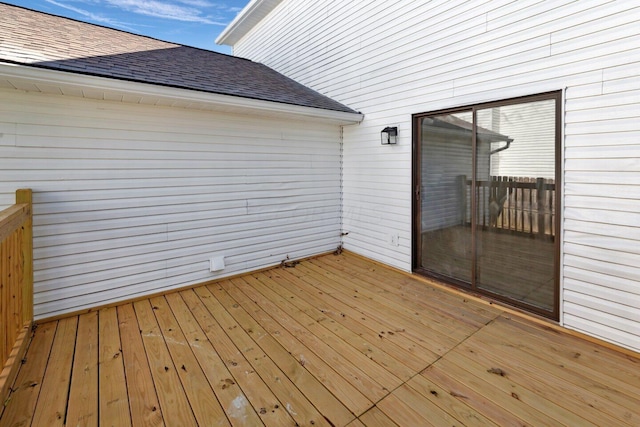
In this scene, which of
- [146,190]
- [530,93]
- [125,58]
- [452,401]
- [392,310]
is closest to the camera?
[452,401]

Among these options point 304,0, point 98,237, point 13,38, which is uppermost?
point 304,0

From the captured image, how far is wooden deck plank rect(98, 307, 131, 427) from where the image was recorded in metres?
1.82

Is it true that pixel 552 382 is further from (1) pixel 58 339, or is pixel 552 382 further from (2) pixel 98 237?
(2) pixel 98 237

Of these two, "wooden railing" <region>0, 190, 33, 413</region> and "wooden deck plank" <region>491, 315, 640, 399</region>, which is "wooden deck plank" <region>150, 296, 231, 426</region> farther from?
"wooden deck plank" <region>491, 315, 640, 399</region>

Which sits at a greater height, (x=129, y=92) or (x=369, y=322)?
(x=129, y=92)

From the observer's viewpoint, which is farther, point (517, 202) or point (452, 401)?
point (517, 202)

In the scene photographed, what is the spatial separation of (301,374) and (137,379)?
1138mm

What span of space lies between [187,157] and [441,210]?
3.16 m

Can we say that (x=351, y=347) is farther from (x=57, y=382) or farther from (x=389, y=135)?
(x=389, y=135)

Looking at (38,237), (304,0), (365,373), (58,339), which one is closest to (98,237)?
(38,237)

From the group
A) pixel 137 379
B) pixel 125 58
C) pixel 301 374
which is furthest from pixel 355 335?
pixel 125 58

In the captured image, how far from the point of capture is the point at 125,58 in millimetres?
3592

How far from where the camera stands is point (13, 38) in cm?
302

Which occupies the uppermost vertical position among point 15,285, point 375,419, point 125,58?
point 125,58
